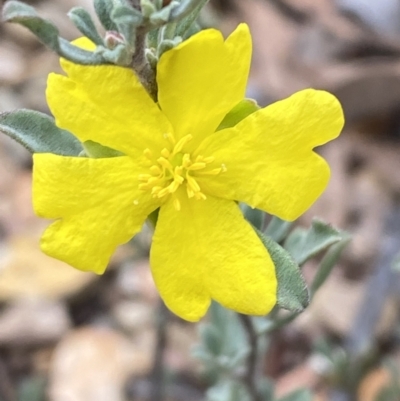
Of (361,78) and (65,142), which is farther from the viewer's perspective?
(361,78)

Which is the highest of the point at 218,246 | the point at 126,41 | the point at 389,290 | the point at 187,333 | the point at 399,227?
the point at 126,41

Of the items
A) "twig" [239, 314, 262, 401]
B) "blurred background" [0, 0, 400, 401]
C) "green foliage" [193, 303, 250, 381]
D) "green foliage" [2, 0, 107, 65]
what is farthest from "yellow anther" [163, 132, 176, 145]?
"blurred background" [0, 0, 400, 401]

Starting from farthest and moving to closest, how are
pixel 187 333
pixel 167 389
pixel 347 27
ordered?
1. pixel 347 27
2. pixel 187 333
3. pixel 167 389

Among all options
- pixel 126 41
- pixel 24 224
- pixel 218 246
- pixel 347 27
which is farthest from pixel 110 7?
pixel 347 27

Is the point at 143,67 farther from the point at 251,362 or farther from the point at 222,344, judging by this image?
the point at 222,344

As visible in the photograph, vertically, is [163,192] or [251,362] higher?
[163,192]

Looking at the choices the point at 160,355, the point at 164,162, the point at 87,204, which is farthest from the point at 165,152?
the point at 160,355

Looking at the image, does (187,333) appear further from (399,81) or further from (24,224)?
(399,81)
